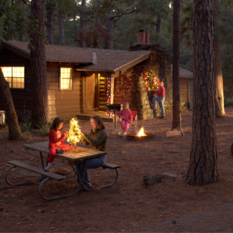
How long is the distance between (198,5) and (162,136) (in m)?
6.79

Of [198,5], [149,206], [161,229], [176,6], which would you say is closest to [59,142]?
[149,206]

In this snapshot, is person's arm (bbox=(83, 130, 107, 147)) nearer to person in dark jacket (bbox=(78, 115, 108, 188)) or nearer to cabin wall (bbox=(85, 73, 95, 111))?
person in dark jacket (bbox=(78, 115, 108, 188))

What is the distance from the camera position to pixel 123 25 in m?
39.6

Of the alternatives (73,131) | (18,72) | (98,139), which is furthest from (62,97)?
(73,131)

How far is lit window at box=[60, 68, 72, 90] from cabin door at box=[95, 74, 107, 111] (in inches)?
99.4

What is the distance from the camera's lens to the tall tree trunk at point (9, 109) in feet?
34.5

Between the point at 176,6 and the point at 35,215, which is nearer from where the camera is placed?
the point at 35,215

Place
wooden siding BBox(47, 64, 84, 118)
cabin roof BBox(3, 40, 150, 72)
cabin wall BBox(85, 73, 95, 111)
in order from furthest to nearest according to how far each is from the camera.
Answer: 1. cabin wall BBox(85, 73, 95, 111)
2. wooden siding BBox(47, 64, 84, 118)
3. cabin roof BBox(3, 40, 150, 72)

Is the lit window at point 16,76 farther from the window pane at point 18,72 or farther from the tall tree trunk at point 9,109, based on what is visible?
the tall tree trunk at point 9,109

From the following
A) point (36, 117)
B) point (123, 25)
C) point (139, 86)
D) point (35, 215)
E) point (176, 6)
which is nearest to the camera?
point (35, 215)

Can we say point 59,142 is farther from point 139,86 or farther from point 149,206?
point 139,86

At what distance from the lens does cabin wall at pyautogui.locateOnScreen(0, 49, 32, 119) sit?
51.8 ft

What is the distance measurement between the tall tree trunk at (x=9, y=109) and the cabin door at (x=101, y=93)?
837 cm

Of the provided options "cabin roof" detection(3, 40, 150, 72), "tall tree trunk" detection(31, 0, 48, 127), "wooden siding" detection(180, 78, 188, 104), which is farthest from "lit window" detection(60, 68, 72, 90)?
"wooden siding" detection(180, 78, 188, 104)
